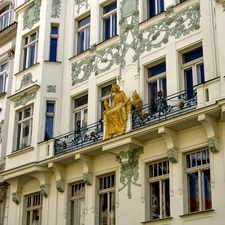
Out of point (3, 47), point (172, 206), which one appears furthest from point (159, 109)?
point (3, 47)

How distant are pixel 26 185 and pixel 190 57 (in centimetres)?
858

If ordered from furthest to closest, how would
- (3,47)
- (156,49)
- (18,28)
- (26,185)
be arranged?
(3,47)
(18,28)
(26,185)
(156,49)

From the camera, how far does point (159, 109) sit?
1705 centimetres

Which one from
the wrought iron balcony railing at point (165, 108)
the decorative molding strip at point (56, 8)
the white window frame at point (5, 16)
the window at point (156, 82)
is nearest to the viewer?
the wrought iron balcony railing at point (165, 108)

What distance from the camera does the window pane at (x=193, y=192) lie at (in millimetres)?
15656

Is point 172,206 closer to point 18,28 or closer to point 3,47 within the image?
point 18,28

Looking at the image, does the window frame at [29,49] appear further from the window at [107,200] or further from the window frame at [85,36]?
the window at [107,200]

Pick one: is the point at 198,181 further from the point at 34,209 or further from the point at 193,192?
the point at 34,209

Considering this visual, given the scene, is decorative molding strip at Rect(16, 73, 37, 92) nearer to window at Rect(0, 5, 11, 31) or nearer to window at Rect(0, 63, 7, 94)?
window at Rect(0, 63, 7, 94)

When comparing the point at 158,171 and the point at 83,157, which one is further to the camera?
the point at 83,157

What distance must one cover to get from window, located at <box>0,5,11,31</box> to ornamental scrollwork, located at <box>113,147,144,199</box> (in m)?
13.0

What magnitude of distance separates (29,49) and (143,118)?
8297mm

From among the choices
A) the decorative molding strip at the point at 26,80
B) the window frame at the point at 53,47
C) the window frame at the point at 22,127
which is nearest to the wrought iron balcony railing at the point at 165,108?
the window frame at the point at 22,127

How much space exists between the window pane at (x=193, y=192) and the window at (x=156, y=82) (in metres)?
2.93
